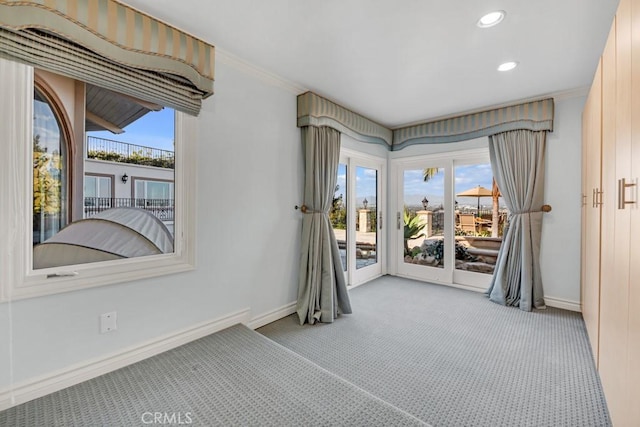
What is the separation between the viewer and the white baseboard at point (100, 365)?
153 cm

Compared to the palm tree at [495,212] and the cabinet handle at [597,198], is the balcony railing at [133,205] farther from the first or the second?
the palm tree at [495,212]

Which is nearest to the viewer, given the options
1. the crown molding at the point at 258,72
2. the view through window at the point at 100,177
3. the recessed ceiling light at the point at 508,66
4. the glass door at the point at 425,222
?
the view through window at the point at 100,177

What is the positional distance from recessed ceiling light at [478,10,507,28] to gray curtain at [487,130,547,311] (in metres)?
1.77

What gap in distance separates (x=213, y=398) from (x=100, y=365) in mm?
803

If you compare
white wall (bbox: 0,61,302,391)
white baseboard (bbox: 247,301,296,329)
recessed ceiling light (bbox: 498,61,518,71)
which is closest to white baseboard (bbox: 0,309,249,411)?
white wall (bbox: 0,61,302,391)

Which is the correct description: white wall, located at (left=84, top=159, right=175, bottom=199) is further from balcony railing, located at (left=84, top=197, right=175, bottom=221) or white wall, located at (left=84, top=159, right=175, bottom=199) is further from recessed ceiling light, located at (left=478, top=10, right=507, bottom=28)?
recessed ceiling light, located at (left=478, top=10, right=507, bottom=28)

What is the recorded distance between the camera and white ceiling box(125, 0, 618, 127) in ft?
5.83

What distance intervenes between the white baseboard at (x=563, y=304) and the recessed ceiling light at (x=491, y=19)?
9.52ft

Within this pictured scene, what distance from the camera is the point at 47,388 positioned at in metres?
1.61

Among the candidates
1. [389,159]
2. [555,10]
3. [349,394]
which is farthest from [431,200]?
[349,394]

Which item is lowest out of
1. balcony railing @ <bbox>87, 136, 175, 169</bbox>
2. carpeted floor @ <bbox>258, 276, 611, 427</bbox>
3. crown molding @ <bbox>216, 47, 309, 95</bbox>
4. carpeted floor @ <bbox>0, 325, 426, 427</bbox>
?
carpeted floor @ <bbox>258, 276, 611, 427</bbox>

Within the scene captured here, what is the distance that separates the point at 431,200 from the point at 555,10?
8.57 ft

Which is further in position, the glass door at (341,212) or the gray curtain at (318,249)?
the glass door at (341,212)

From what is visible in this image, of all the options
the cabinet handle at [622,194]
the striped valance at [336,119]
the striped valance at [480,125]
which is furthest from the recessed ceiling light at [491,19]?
the striped valance at [480,125]
